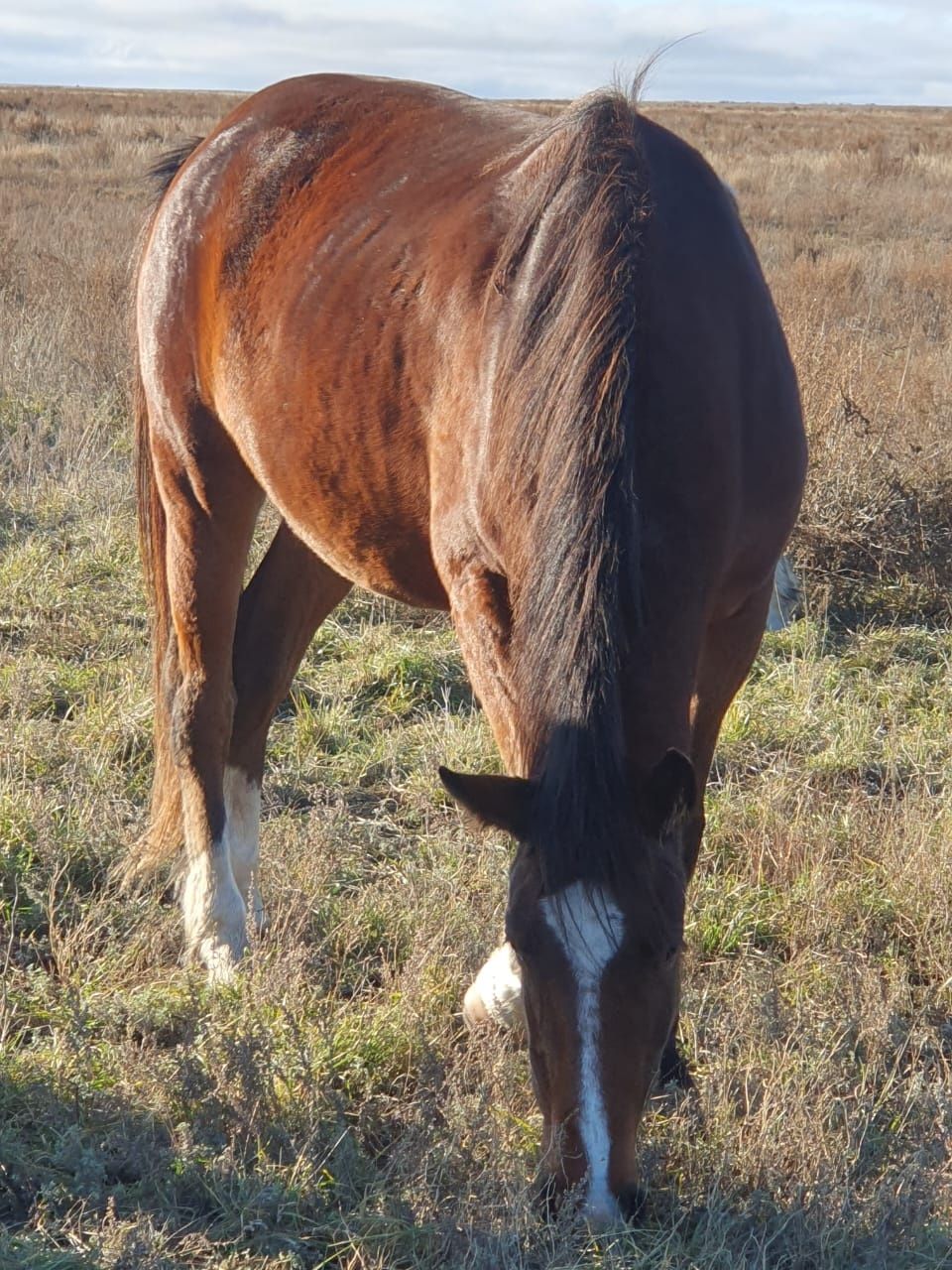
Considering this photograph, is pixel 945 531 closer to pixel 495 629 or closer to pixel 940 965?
pixel 940 965

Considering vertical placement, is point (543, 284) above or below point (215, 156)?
below

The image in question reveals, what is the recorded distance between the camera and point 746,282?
2686 millimetres

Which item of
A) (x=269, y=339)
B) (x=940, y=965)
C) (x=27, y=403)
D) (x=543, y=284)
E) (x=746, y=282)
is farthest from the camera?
(x=27, y=403)

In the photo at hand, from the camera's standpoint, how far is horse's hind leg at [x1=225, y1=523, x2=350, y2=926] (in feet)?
12.2

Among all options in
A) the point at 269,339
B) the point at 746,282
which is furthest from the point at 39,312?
the point at 746,282

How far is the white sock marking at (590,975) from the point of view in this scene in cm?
189

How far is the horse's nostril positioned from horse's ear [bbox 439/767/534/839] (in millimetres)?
564

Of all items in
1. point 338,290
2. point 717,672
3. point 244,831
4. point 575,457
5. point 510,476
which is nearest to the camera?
point 575,457

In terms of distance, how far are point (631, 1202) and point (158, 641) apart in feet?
7.56

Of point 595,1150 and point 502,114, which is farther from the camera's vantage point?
point 502,114

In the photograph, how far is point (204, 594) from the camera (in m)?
3.54

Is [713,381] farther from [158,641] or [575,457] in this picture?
[158,641]

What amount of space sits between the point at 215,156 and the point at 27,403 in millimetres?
3992

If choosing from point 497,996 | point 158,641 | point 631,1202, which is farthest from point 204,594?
point 631,1202
